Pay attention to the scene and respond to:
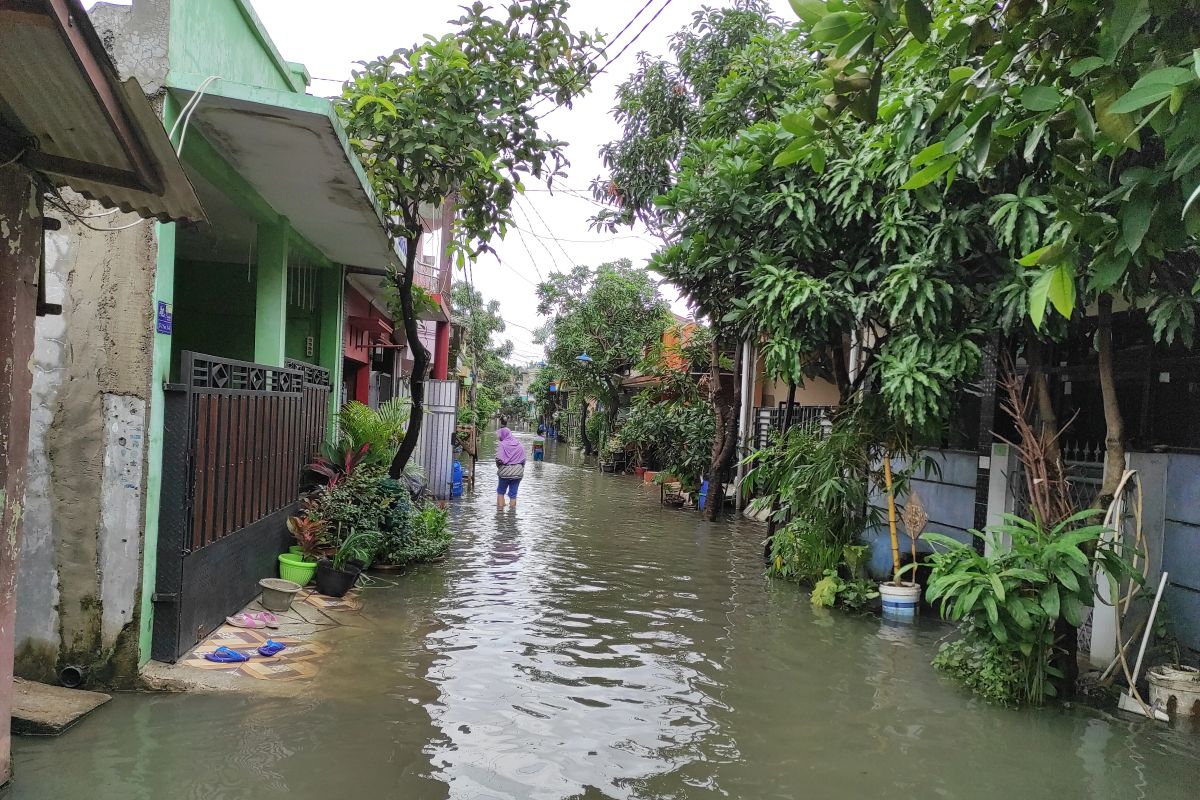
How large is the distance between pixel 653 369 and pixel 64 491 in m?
16.6

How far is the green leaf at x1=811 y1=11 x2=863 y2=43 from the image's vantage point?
239 cm

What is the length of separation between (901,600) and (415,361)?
6374mm

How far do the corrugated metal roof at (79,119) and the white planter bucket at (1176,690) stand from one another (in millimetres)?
6635

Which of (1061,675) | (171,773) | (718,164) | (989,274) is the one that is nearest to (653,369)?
(718,164)

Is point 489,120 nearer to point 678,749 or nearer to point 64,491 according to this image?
point 64,491

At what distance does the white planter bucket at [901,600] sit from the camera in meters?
7.91

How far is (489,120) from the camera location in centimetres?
835

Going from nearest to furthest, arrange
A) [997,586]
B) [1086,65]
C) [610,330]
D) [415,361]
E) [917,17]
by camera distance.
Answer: [917,17], [1086,65], [997,586], [415,361], [610,330]

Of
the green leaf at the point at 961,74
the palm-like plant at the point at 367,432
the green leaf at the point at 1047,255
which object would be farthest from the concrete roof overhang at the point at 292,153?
the green leaf at the point at 1047,255

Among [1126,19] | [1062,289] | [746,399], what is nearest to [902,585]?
[1062,289]

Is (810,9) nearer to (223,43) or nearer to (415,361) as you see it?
(223,43)

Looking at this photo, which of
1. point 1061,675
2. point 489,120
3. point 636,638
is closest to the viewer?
point 1061,675

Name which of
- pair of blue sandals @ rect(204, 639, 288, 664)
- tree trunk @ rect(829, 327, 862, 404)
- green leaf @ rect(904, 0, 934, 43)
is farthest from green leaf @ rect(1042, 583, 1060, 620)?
pair of blue sandals @ rect(204, 639, 288, 664)

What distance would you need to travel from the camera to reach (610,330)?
2784 centimetres
